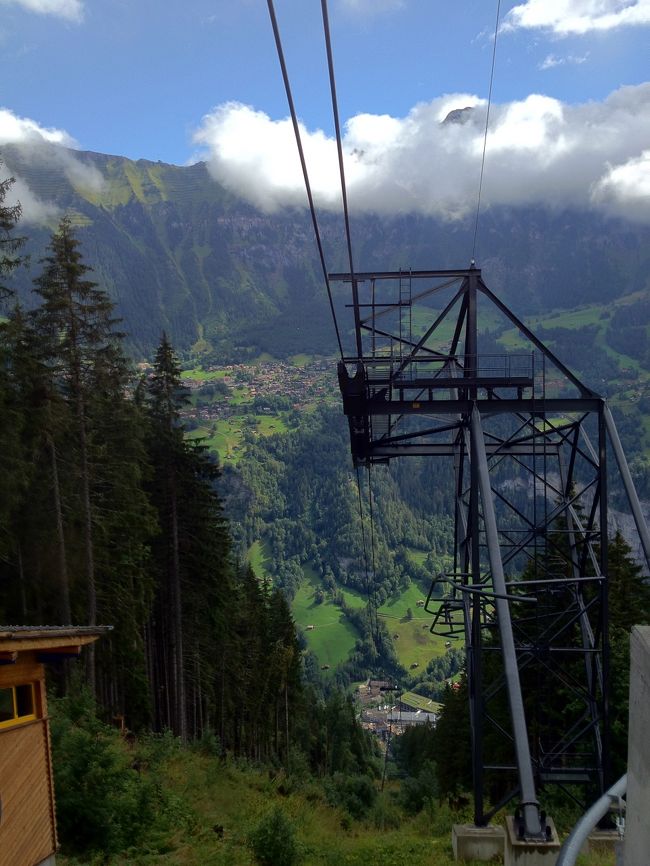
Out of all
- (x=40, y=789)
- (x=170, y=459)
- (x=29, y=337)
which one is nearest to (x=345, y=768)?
(x=170, y=459)

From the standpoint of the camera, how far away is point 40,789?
9805 mm

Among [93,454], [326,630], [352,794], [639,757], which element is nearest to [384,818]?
[352,794]

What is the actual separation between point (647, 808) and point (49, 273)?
60.4 ft

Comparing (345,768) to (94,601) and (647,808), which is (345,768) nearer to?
(94,601)

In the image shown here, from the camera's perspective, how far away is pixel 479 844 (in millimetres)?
11867

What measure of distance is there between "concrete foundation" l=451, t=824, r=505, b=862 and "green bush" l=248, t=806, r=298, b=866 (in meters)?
2.97

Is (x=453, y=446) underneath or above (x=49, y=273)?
underneath

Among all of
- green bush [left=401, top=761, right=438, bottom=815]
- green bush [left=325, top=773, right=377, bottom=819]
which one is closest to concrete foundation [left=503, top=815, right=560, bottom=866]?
green bush [left=325, top=773, right=377, bottom=819]

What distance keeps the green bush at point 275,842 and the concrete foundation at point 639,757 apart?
A: 34.6 feet

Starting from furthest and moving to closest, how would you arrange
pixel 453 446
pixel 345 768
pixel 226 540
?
pixel 345 768
pixel 226 540
pixel 453 446

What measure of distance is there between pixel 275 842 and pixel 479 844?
3574 millimetres

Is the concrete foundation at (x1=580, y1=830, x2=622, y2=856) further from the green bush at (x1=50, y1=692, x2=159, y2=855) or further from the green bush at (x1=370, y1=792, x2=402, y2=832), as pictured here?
the green bush at (x1=370, y1=792, x2=402, y2=832)

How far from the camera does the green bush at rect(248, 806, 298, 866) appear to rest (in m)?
13.0

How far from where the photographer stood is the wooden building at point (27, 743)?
8.80 metres
